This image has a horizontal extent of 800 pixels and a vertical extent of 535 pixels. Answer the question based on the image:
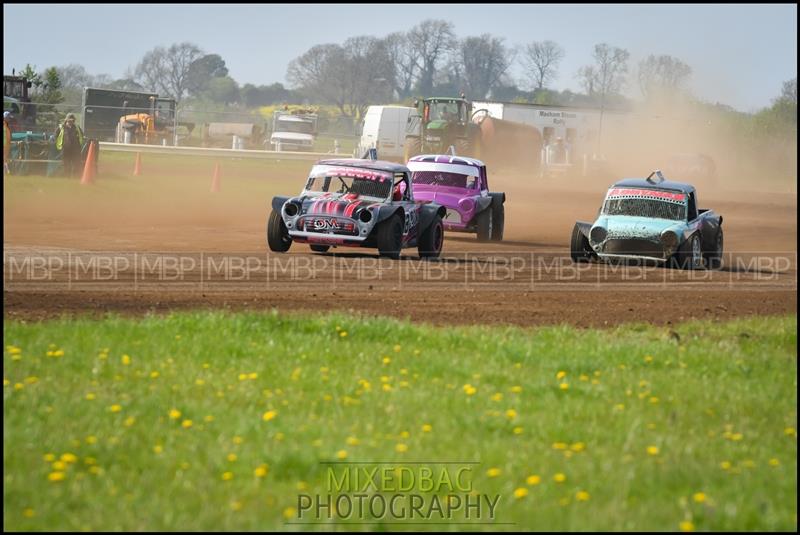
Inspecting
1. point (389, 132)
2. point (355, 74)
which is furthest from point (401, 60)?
point (389, 132)

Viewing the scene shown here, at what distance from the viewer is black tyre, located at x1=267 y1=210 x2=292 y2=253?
1690 cm

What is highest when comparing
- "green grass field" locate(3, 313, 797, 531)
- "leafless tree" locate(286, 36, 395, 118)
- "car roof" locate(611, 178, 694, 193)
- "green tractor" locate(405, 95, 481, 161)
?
"leafless tree" locate(286, 36, 395, 118)

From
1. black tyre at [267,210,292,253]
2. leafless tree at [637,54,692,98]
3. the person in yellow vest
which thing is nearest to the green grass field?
black tyre at [267,210,292,253]

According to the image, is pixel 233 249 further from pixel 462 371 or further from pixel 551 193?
pixel 551 193

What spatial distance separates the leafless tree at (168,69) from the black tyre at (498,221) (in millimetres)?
99985

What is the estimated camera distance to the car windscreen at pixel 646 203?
17672 mm

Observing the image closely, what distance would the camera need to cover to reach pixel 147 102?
54219 mm

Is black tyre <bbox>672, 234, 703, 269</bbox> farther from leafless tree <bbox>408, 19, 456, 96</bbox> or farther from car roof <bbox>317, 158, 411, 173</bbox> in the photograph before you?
leafless tree <bbox>408, 19, 456, 96</bbox>

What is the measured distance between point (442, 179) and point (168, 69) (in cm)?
10936

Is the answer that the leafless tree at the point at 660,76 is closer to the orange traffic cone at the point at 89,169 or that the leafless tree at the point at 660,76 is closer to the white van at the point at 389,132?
the white van at the point at 389,132

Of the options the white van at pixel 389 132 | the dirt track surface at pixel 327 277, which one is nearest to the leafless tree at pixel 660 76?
the white van at pixel 389 132

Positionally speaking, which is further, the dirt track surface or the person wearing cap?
the person wearing cap

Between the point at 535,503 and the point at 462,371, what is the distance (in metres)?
2.82

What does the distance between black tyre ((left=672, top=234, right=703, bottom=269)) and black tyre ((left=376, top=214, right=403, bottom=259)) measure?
4427 mm
